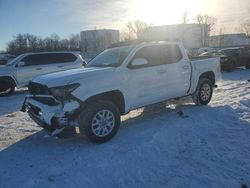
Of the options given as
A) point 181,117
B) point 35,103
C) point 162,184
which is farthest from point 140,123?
point 162,184

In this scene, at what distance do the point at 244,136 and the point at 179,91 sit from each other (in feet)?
7.30

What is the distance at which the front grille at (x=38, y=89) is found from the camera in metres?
5.71

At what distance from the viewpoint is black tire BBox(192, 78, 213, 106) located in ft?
27.6

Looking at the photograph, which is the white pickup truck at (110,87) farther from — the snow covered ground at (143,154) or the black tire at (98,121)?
the snow covered ground at (143,154)

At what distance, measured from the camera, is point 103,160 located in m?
4.95

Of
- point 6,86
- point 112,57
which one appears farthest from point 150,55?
point 6,86

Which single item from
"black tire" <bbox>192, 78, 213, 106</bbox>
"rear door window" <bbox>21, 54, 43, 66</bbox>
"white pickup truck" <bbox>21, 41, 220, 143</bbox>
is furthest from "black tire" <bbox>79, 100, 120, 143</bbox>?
"rear door window" <bbox>21, 54, 43, 66</bbox>

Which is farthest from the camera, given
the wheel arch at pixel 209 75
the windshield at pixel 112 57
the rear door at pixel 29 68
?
the rear door at pixel 29 68

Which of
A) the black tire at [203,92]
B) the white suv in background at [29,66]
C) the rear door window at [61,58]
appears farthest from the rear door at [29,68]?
the black tire at [203,92]

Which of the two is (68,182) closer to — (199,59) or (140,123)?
(140,123)

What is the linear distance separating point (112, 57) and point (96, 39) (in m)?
88.9

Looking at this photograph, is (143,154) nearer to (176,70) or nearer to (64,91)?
(64,91)

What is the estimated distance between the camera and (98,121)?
5637 millimetres

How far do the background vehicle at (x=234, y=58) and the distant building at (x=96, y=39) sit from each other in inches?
2721
